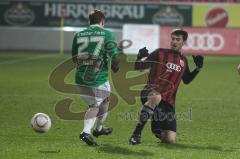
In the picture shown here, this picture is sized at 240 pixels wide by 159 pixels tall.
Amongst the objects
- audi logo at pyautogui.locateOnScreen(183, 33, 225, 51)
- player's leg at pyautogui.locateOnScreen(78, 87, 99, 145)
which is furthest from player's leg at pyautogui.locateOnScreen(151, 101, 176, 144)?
audi logo at pyautogui.locateOnScreen(183, 33, 225, 51)

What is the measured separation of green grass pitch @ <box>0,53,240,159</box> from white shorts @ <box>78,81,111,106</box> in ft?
1.96

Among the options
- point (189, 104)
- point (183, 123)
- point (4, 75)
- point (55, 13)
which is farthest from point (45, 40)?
point (183, 123)

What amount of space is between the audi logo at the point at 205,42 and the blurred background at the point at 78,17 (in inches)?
68.8

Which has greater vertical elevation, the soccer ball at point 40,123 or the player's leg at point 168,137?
the soccer ball at point 40,123

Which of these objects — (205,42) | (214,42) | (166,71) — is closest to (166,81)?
(166,71)

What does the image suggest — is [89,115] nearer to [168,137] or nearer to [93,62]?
[93,62]

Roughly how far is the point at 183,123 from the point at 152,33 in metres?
17.9

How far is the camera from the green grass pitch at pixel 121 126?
8.05 metres

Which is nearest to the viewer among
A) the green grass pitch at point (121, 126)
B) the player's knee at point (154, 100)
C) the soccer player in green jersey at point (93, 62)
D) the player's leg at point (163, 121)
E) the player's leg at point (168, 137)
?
the green grass pitch at point (121, 126)

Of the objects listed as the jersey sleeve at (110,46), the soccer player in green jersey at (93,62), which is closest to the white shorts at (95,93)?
the soccer player in green jersey at (93,62)

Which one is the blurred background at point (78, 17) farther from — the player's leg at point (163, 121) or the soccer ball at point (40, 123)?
the soccer ball at point (40, 123)

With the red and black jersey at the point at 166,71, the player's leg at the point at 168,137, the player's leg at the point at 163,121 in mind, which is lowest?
the player's leg at the point at 168,137

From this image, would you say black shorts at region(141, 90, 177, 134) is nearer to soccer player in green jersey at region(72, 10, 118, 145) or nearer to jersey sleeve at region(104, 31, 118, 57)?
soccer player in green jersey at region(72, 10, 118, 145)

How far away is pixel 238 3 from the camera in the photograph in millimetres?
31234
